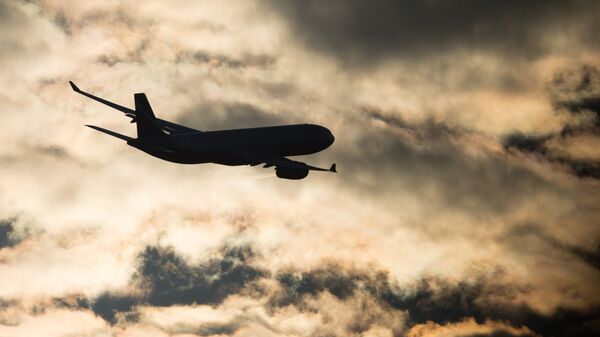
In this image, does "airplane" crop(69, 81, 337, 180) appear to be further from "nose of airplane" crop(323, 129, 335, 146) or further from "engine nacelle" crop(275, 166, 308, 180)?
"nose of airplane" crop(323, 129, 335, 146)

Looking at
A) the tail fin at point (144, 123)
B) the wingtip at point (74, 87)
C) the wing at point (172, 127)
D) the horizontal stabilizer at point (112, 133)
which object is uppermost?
the wing at point (172, 127)

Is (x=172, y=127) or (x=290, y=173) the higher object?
(x=172, y=127)

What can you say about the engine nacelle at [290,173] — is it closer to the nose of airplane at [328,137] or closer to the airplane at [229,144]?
the airplane at [229,144]

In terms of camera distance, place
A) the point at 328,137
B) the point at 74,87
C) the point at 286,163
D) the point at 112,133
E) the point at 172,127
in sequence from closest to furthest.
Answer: the point at 112,133, the point at 286,163, the point at 74,87, the point at 328,137, the point at 172,127

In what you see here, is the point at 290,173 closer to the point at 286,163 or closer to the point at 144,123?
the point at 286,163

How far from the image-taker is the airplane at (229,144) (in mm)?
91750

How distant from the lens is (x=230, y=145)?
94.6 meters

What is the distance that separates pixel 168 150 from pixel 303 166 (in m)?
18.5

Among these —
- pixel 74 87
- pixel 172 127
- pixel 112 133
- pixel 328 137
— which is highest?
pixel 328 137

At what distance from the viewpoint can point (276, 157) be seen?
96062 millimetres

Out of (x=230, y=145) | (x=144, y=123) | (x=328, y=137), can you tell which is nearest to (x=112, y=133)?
(x=144, y=123)

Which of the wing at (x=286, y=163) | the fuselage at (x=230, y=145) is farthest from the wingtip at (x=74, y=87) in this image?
the wing at (x=286, y=163)

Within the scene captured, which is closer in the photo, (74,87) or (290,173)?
(290,173)

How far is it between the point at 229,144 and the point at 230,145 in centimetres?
20
